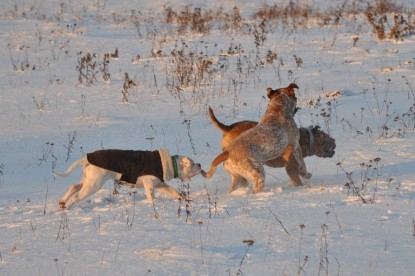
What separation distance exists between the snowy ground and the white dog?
192mm

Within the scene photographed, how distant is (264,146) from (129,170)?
144 centimetres

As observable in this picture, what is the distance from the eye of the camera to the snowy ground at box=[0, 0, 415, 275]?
499 centimetres

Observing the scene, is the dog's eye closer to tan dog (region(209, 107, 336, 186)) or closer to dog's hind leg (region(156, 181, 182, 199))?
dog's hind leg (region(156, 181, 182, 199))

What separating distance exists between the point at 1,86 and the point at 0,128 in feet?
9.04

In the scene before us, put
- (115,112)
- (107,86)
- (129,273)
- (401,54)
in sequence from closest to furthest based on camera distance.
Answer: (129,273)
(115,112)
(107,86)
(401,54)

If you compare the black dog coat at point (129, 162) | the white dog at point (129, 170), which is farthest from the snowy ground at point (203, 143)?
the black dog coat at point (129, 162)

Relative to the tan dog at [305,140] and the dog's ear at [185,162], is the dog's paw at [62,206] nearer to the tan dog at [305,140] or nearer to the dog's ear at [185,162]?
the dog's ear at [185,162]

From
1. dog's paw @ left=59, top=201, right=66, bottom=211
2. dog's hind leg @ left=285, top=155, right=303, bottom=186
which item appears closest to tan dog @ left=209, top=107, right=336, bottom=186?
dog's hind leg @ left=285, top=155, right=303, bottom=186

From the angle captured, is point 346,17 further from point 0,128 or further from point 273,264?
point 273,264

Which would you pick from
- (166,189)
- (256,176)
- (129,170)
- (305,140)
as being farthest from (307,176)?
(129,170)

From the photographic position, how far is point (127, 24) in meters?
19.1

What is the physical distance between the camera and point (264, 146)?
741 cm

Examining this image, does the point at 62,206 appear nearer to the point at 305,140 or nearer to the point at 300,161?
the point at 300,161

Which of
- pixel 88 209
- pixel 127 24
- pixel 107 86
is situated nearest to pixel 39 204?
pixel 88 209
